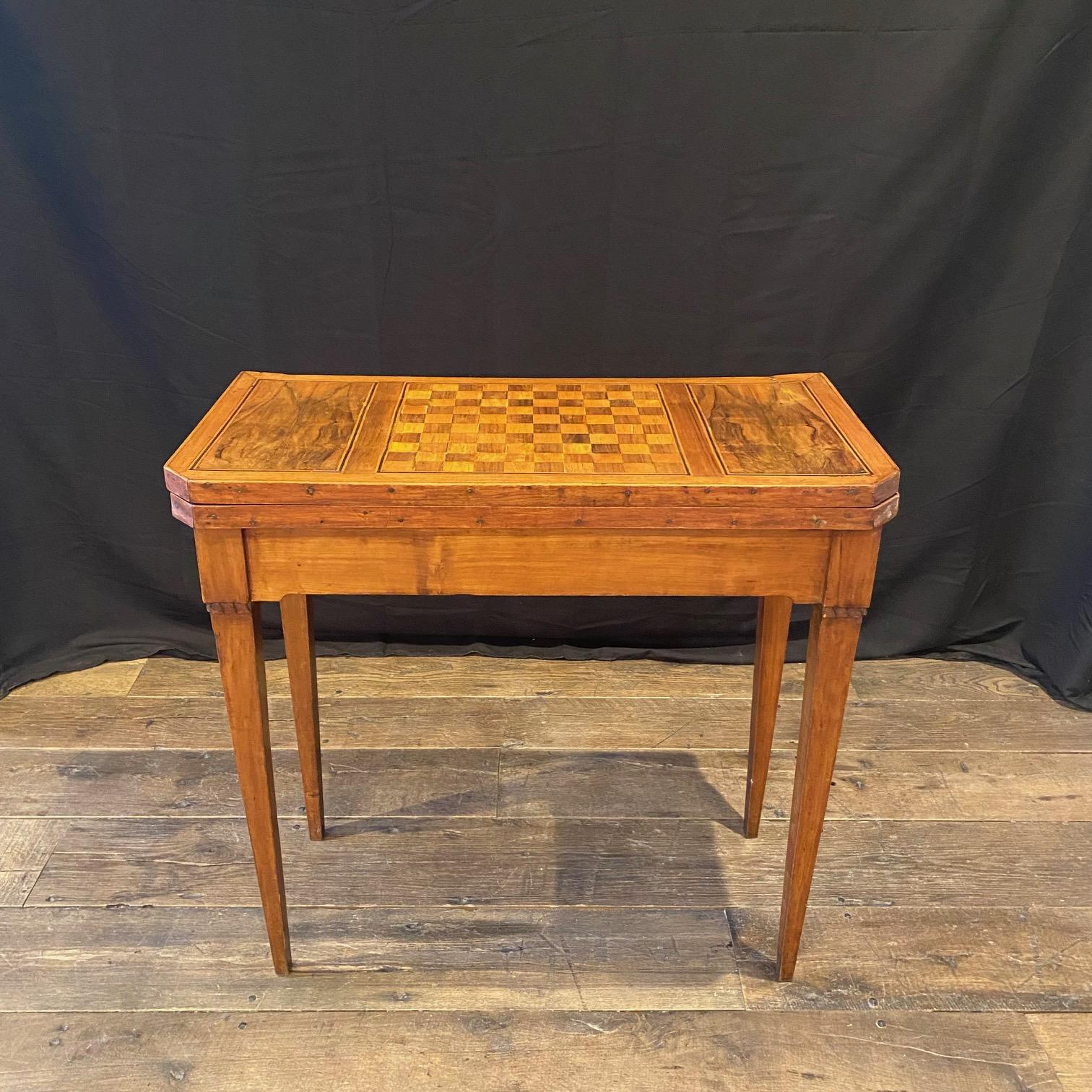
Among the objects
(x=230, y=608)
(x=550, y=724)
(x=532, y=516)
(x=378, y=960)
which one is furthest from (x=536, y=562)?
(x=550, y=724)

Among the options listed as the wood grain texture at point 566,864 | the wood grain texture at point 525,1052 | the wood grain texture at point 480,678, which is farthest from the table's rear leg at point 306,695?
the wood grain texture at point 480,678

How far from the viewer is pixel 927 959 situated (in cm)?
147

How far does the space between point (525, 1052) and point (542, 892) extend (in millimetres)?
294

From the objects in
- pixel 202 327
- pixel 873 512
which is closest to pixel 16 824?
pixel 202 327

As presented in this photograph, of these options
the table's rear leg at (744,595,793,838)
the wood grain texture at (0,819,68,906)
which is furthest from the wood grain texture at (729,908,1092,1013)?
the wood grain texture at (0,819,68,906)

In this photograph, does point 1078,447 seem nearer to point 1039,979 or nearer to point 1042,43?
point 1042,43

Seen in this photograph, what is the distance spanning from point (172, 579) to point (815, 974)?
1.53 m

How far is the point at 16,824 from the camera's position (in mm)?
1724

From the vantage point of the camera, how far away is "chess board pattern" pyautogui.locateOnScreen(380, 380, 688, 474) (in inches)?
45.9

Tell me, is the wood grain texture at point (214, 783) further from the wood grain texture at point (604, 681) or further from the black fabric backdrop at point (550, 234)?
the black fabric backdrop at point (550, 234)

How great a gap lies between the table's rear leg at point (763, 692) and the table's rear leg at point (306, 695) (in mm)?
710

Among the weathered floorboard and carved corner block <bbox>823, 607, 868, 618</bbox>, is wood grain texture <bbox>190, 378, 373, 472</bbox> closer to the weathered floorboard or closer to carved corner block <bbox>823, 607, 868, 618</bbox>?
carved corner block <bbox>823, 607, 868, 618</bbox>

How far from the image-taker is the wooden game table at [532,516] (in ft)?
3.65

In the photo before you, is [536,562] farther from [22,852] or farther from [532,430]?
[22,852]
